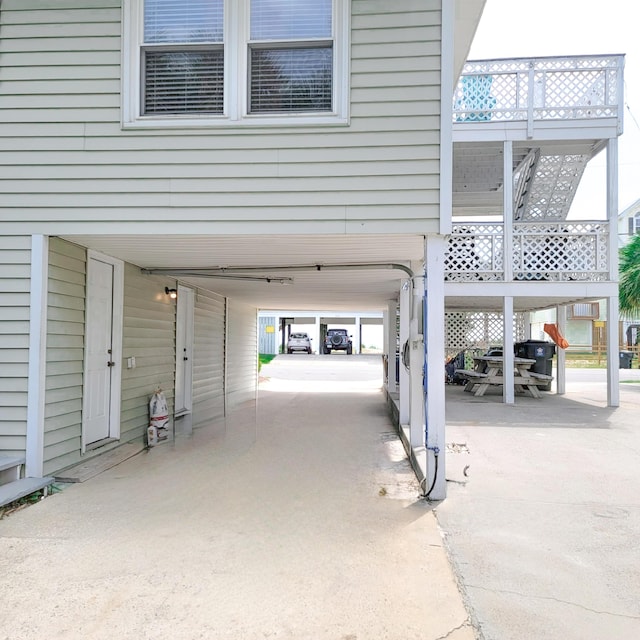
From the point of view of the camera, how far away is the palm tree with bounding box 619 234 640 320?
42.6 ft

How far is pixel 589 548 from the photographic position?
2848 mm

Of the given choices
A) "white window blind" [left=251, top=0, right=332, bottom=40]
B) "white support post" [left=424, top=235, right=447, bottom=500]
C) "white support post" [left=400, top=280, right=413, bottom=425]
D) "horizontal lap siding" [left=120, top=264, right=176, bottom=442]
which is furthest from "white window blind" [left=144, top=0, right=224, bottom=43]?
"white support post" [left=400, top=280, right=413, bottom=425]

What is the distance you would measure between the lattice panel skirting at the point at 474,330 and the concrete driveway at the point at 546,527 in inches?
225

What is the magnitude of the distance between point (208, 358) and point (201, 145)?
5.24 metres

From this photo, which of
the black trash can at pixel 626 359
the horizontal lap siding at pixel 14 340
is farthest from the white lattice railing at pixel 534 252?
the black trash can at pixel 626 359

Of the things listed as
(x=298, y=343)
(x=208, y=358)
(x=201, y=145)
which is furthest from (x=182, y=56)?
(x=298, y=343)

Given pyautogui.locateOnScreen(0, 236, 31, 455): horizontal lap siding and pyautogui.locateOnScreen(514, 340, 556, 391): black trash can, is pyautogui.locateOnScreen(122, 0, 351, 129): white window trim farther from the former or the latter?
pyautogui.locateOnScreen(514, 340, 556, 391): black trash can

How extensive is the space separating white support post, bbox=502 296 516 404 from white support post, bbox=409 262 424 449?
12.6 ft

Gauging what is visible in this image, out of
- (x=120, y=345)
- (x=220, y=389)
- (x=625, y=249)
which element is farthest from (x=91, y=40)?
(x=625, y=249)

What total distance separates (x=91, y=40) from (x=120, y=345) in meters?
2.80

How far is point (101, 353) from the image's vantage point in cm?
480

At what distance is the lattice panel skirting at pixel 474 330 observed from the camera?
12.2 m

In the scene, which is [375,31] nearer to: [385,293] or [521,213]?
[385,293]

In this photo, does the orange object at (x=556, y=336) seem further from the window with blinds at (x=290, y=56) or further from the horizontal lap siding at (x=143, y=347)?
the window with blinds at (x=290, y=56)
